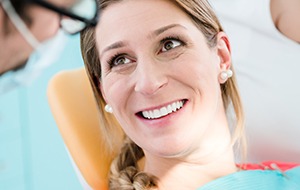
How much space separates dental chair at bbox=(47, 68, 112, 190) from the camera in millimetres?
1098

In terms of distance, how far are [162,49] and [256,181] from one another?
1.14 ft

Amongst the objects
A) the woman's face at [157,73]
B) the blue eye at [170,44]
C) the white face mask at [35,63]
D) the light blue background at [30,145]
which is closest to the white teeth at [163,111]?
the woman's face at [157,73]

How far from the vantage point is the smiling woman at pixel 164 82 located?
3.05ft

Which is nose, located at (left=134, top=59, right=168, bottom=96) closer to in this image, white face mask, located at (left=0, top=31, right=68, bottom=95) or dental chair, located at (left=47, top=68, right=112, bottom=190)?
dental chair, located at (left=47, top=68, right=112, bottom=190)

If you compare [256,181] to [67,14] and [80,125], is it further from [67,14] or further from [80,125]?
[67,14]

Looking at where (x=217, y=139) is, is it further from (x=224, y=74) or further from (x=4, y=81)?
(x=4, y=81)

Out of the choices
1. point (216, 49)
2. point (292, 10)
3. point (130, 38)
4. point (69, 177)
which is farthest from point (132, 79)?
point (69, 177)

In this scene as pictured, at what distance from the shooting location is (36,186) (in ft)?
5.09

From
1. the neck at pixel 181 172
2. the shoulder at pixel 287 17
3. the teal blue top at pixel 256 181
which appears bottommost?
the teal blue top at pixel 256 181

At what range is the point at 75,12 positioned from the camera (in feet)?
1.56

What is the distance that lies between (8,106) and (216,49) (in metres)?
0.76

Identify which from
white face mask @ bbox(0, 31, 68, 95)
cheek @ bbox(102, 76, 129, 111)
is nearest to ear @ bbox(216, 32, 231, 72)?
cheek @ bbox(102, 76, 129, 111)

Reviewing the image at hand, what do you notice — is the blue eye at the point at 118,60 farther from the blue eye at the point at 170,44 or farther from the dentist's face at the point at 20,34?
the dentist's face at the point at 20,34

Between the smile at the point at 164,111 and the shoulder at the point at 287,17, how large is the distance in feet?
1.52
